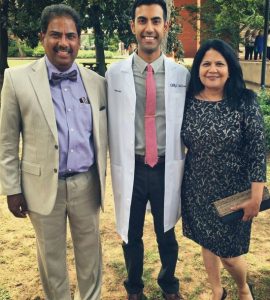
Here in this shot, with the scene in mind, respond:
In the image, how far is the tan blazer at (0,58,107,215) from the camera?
268 centimetres

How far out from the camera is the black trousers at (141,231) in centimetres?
316

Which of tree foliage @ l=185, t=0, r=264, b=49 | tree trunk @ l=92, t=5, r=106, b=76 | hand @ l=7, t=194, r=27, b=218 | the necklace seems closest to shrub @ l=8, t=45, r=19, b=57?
tree foliage @ l=185, t=0, r=264, b=49

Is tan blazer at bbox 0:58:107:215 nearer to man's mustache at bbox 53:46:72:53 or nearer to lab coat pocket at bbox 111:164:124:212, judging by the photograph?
man's mustache at bbox 53:46:72:53

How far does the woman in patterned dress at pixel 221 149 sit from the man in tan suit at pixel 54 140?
70 centimetres

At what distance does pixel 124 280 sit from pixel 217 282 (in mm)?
904

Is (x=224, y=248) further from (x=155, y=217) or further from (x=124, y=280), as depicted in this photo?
(x=124, y=280)

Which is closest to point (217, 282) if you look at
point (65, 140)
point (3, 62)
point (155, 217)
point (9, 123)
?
point (155, 217)

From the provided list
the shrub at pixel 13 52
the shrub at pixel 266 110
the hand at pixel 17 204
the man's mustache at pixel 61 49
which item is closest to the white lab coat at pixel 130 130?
the man's mustache at pixel 61 49

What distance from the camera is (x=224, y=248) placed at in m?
3.03

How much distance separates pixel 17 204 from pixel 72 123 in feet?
2.33

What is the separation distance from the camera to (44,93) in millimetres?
2697

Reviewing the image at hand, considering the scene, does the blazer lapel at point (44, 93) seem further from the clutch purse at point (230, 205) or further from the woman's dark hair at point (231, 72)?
the clutch purse at point (230, 205)

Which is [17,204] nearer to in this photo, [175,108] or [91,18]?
[175,108]

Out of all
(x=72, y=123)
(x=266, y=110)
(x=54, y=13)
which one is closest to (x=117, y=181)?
(x=72, y=123)
